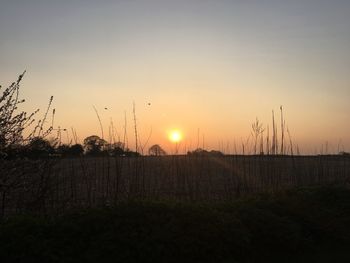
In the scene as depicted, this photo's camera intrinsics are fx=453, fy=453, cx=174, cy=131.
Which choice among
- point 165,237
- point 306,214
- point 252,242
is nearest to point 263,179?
point 306,214

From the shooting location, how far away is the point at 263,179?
1299 centimetres

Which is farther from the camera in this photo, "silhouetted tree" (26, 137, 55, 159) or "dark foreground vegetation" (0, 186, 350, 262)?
"silhouetted tree" (26, 137, 55, 159)

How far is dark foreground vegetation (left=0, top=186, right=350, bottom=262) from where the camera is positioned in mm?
5145

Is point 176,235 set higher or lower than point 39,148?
lower

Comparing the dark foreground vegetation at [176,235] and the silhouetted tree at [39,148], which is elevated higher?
the silhouetted tree at [39,148]

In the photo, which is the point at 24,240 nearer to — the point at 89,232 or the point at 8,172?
the point at 89,232

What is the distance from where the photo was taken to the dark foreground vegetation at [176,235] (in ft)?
16.9

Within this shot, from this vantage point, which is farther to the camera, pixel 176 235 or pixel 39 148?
pixel 39 148

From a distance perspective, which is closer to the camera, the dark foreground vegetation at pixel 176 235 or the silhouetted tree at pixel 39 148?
the dark foreground vegetation at pixel 176 235

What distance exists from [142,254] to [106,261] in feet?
1.41

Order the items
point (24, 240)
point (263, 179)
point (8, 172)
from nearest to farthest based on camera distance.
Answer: point (24, 240) → point (8, 172) → point (263, 179)

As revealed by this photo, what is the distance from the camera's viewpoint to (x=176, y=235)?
5609mm

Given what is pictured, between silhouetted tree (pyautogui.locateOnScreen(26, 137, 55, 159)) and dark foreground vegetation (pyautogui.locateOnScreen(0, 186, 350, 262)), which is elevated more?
silhouetted tree (pyautogui.locateOnScreen(26, 137, 55, 159))

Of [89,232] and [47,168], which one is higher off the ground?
[47,168]
